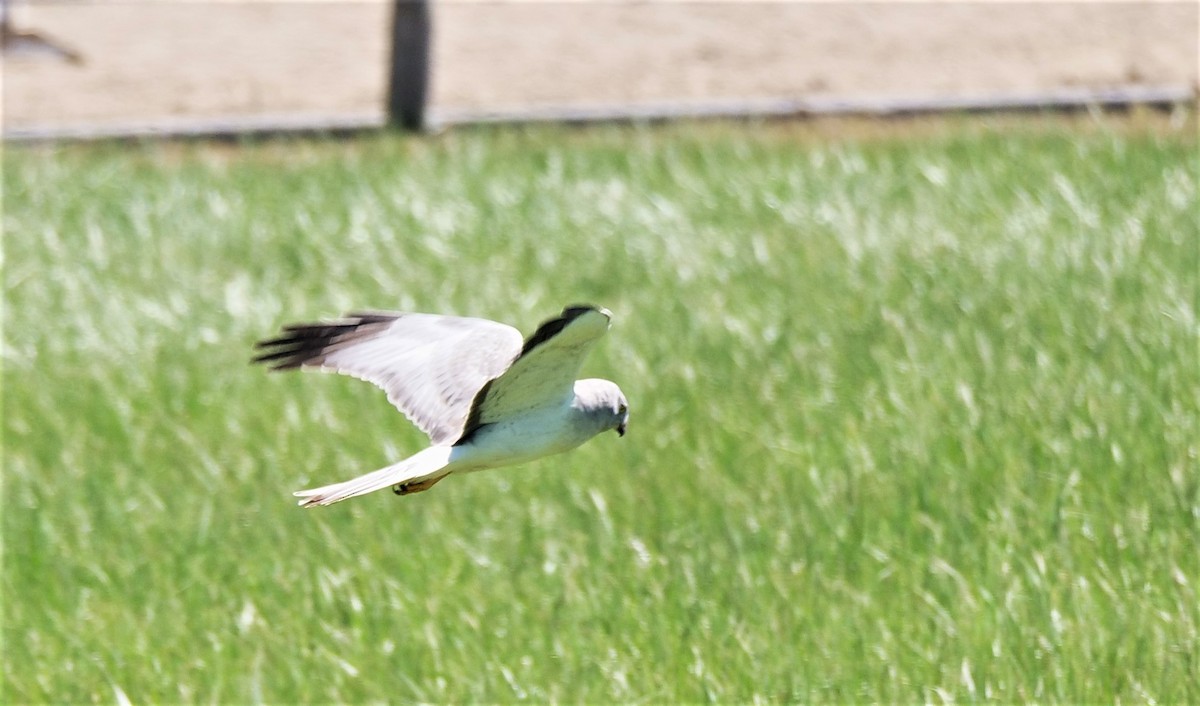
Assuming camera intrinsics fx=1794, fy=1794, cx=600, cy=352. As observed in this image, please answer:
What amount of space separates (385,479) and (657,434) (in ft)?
9.41

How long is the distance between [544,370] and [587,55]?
7959 mm

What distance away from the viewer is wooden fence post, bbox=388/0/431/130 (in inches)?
376

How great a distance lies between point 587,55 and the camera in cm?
1090

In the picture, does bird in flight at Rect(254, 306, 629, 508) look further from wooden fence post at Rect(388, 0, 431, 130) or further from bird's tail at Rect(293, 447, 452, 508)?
wooden fence post at Rect(388, 0, 431, 130)

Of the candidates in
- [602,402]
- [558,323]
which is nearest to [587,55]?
[602,402]

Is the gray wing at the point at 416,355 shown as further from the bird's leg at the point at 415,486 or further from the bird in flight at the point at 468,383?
the bird's leg at the point at 415,486

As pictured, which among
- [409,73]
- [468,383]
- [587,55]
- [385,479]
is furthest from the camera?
[587,55]

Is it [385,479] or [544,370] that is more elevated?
[544,370]

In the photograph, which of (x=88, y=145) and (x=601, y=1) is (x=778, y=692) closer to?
(x=88, y=145)

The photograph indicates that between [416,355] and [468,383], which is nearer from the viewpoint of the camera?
[468,383]

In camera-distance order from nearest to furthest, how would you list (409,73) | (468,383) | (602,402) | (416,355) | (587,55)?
(602,402), (468,383), (416,355), (409,73), (587,55)

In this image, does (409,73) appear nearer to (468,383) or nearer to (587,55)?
(587,55)

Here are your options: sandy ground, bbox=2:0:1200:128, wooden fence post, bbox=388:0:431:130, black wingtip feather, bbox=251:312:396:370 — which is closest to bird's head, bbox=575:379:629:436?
black wingtip feather, bbox=251:312:396:370

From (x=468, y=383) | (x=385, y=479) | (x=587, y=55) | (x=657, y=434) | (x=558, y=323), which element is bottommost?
(x=385, y=479)
